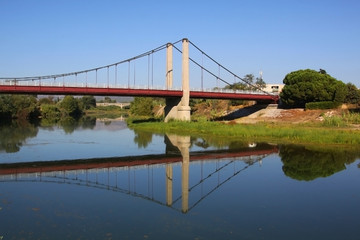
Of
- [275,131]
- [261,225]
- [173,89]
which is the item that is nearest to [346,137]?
[275,131]

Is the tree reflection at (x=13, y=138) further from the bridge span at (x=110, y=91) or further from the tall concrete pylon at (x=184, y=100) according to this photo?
the tall concrete pylon at (x=184, y=100)

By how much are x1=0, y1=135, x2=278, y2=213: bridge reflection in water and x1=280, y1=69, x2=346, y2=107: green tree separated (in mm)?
38323

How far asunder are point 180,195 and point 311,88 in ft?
171

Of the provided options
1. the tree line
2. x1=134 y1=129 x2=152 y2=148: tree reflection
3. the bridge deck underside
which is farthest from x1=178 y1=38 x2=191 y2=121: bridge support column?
the tree line

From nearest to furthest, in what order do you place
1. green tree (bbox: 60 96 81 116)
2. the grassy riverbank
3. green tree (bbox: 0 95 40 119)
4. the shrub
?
the grassy riverbank < the shrub < green tree (bbox: 0 95 40 119) < green tree (bbox: 60 96 81 116)

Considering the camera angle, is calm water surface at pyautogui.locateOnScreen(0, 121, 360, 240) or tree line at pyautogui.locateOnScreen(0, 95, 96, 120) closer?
calm water surface at pyautogui.locateOnScreen(0, 121, 360, 240)

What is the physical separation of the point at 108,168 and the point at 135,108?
2922 inches

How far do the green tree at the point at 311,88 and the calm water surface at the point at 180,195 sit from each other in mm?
36709

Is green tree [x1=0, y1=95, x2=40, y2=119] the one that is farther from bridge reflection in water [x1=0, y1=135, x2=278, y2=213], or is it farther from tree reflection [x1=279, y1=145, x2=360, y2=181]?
tree reflection [x1=279, y1=145, x2=360, y2=181]

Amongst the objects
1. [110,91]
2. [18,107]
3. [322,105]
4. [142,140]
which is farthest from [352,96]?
[18,107]

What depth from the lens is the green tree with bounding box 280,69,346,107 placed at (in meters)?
60.6

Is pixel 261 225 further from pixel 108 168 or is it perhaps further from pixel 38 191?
pixel 108 168

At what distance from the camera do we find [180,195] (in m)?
14.7

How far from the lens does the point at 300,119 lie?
185 feet
